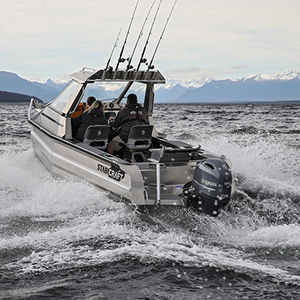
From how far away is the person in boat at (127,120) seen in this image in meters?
7.22

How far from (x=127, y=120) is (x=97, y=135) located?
1.70 ft

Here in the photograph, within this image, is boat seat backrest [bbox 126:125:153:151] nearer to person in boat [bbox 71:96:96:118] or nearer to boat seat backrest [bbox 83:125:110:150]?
boat seat backrest [bbox 83:125:110:150]

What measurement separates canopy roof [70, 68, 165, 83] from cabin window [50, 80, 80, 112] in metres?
0.14

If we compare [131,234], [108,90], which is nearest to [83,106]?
[108,90]

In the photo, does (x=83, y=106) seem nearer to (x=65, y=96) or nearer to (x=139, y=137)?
(x=65, y=96)

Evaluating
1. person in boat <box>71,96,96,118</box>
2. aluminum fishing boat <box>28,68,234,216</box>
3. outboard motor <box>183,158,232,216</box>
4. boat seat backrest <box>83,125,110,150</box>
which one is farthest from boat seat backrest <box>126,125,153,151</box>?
outboard motor <box>183,158,232,216</box>

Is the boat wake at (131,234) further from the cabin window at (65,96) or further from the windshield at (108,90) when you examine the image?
the windshield at (108,90)

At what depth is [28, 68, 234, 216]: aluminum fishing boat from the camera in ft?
18.1

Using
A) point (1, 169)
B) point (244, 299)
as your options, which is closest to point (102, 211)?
point (244, 299)

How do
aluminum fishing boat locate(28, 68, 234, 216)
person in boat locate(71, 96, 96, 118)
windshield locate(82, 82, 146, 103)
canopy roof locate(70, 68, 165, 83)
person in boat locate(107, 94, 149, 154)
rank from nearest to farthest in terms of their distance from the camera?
aluminum fishing boat locate(28, 68, 234, 216), canopy roof locate(70, 68, 165, 83), person in boat locate(107, 94, 149, 154), windshield locate(82, 82, 146, 103), person in boat locate(71, 96, 96, 118)

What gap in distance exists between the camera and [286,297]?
3.60 m

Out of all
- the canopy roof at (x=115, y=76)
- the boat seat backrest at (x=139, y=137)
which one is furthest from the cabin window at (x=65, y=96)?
the boat seat backrest at (x=139, y=137)

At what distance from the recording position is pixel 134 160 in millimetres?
7293

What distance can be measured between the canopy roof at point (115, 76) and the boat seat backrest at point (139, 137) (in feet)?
2.66
